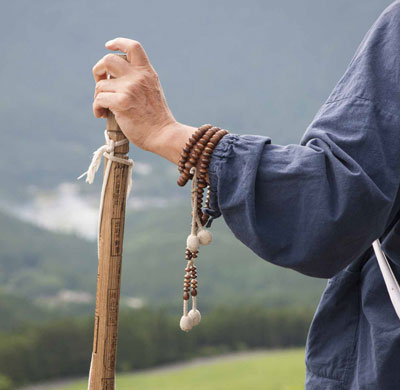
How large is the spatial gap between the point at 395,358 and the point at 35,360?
5414 mm

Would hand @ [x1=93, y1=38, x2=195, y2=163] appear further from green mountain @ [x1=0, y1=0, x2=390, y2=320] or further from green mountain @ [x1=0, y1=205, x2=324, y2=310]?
green mountain @ [x1=0, y1=0, x2=390, y2=320]

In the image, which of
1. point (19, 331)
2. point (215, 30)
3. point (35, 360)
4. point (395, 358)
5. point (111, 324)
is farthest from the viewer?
point (215, 30)

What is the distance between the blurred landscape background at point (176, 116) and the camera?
7566 millimetres

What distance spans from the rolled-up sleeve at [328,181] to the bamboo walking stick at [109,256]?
409 millimetres

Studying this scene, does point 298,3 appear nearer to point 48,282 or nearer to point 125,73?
point 48,282

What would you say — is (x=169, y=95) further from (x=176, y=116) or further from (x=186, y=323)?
(x=186, y=323)

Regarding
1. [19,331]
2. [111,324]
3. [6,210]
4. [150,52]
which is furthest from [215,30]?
[111,324]

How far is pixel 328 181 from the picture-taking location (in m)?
0.90

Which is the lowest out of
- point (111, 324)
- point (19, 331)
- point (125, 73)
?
point (19, 331)

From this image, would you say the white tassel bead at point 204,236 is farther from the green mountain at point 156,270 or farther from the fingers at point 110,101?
the green mountain at point 156,270

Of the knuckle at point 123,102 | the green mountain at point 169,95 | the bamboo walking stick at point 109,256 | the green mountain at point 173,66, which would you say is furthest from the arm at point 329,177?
the green mountain at point 173,66

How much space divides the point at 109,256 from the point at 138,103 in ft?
1.22

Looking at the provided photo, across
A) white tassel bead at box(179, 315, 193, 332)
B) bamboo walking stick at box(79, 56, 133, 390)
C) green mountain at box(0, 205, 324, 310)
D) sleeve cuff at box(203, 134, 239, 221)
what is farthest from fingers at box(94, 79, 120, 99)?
green mountain at box(0, 205, 324, 310)

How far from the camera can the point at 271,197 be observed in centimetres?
92
